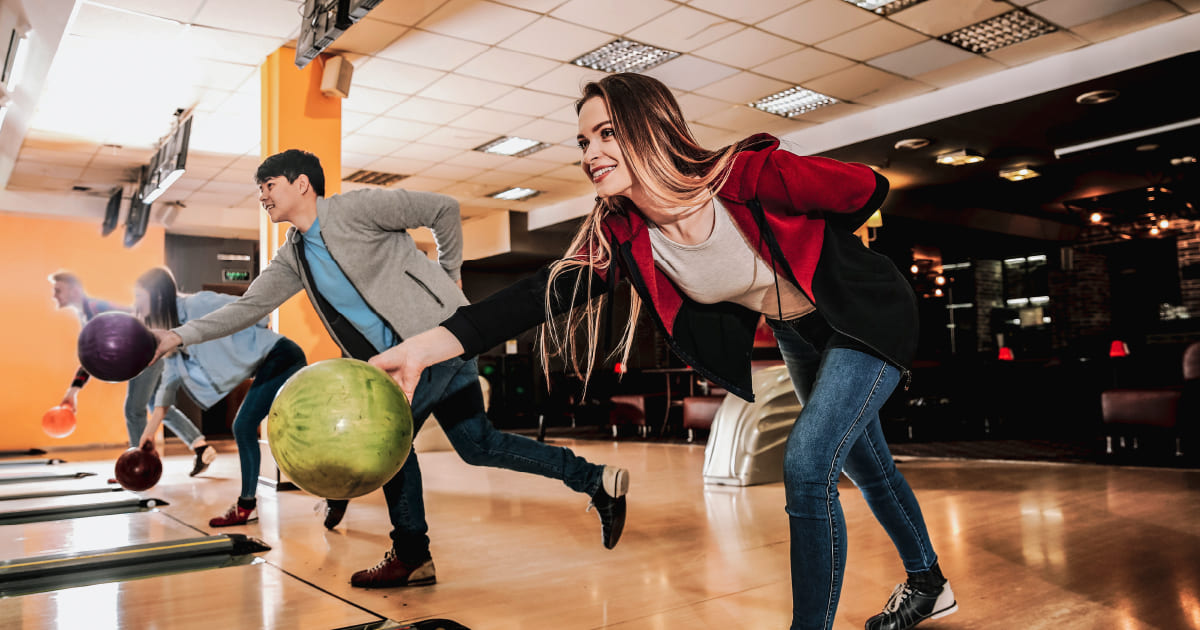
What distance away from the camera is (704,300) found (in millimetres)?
1730

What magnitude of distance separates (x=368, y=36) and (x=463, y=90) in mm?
1311

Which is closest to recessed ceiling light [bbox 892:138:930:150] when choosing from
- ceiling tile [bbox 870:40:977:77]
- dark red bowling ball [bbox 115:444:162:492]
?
ceiling tile [bbox 870:40:977:77]

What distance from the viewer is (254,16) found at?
5770 mm

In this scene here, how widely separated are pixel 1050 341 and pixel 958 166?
16.0ft

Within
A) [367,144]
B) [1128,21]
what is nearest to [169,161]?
[367,144]

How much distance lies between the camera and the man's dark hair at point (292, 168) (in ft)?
8.76

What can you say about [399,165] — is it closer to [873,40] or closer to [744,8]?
[744,8]

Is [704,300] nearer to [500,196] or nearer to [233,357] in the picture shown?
[233,357]

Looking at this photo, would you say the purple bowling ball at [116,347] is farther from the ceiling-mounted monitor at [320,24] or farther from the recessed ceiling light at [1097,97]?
the recessed ceiling light at [1097,97]

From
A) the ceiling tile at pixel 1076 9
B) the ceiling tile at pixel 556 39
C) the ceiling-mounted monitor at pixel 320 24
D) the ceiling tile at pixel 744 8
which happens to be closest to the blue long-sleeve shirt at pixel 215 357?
the ceiling-mounted monitor at pixel 320 24

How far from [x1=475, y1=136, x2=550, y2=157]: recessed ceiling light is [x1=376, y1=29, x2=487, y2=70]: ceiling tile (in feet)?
7.12

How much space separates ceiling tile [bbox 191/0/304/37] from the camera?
18.3 feet

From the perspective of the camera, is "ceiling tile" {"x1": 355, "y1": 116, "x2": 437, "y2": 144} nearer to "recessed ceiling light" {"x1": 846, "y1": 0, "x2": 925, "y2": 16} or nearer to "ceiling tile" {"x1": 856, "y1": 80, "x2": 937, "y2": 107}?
"ceiling tile" {"x1": 856, "y1": 80, "x2": 937, "y2": 107}

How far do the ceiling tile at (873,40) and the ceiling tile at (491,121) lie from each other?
3.14 m
